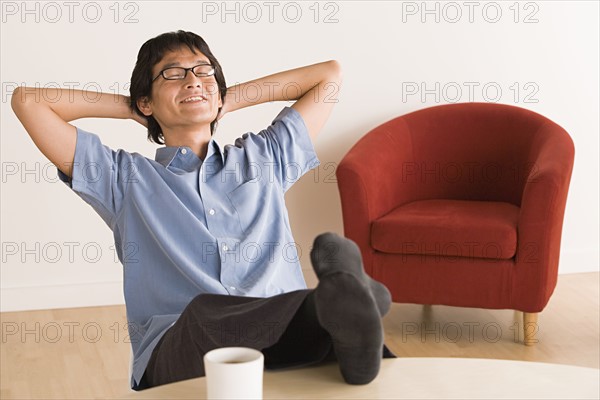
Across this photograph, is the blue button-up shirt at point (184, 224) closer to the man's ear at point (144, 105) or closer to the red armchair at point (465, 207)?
the man's ear at point (144, 105)

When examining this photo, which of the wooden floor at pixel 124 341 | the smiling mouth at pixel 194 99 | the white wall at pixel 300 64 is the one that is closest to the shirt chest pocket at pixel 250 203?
the smiling mouth at pixel 194 99

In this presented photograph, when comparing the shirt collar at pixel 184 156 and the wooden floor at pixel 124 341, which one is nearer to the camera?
the shirt collar at pixel 184 156

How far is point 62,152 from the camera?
203 centimetres

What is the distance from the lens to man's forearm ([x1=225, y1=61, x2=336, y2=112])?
2301 millimetres

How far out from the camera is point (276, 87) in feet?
7.57

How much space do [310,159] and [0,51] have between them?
1.99 meters

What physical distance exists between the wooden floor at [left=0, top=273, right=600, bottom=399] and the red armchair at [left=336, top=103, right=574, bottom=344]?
0.48 feet

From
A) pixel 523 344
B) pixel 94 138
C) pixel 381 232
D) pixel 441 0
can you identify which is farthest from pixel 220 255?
pixel 441 0

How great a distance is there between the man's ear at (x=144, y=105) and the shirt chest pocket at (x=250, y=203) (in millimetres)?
309

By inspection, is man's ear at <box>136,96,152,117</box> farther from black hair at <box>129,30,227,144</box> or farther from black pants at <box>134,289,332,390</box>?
black pants at <box>134,289,332,390</box>

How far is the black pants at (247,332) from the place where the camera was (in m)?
1.45

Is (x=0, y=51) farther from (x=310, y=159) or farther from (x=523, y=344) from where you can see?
(x=523, y=344)

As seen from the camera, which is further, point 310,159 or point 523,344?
point 523,344

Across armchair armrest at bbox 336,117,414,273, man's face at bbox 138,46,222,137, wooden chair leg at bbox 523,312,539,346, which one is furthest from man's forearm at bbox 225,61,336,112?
wooden chair leg at bbox 523,312,539,346
